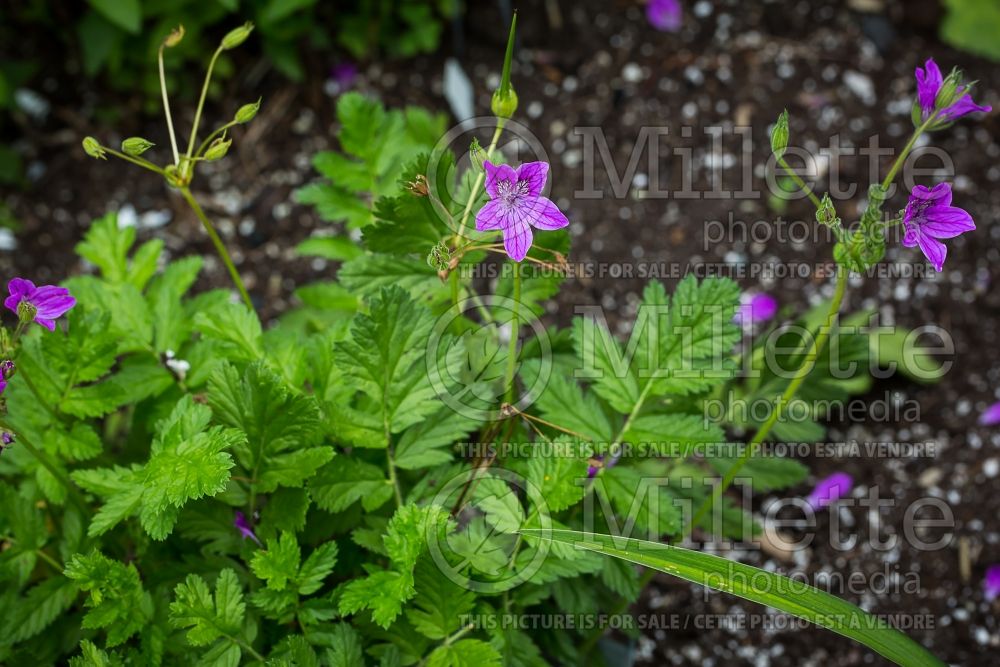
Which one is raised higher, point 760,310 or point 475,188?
point 760,310

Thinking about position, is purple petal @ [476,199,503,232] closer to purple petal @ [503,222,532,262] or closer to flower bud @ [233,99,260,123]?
purple petal @ [503,222,532,262]

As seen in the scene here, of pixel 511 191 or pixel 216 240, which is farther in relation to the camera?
pixel 216 240

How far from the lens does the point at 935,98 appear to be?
118 cm

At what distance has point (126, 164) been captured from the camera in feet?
8.73

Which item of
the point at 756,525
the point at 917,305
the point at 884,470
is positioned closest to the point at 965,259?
the point at 917,305

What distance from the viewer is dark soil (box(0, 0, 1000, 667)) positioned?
212 cm

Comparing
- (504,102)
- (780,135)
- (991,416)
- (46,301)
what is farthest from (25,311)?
(991,416)

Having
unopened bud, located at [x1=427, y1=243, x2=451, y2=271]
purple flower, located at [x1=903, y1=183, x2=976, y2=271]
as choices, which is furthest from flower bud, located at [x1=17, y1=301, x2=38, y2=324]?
purple flower, located at [x1=903, y1=183, x2=976, y2=271]

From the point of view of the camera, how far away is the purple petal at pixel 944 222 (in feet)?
3.67

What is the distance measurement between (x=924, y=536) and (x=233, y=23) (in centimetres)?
216

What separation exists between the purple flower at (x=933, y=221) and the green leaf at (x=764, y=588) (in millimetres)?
416

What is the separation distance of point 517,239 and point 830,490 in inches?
50.0

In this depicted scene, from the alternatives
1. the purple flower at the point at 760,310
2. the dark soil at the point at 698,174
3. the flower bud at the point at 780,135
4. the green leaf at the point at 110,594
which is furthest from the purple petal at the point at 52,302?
the purple flower at the point at 760,310

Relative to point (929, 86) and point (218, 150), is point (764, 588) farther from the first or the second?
point (218, 150)
